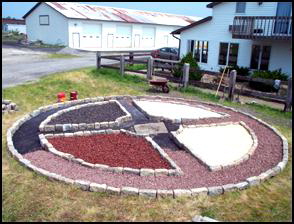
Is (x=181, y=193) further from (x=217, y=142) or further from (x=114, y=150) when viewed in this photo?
(x=217, y=142)

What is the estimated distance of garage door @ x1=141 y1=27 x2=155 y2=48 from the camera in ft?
158

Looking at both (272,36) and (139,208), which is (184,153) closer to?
(139,208)

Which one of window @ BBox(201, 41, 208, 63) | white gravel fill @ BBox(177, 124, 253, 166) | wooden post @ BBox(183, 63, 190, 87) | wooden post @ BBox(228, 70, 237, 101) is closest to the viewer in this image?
white gravel fill @ BBox(177, 124, 253, 166)

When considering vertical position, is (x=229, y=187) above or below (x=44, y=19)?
below

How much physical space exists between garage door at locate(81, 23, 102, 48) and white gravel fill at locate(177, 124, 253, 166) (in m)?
33.1

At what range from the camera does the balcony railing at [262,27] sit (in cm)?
1823

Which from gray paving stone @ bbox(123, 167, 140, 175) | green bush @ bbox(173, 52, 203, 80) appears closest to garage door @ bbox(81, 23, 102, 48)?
green bush @ bbox(173, 52, 203, 80)

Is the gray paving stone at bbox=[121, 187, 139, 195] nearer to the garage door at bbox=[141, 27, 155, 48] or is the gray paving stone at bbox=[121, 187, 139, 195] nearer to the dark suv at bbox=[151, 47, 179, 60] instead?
the dark suv at bbox=[151, 47, 179, 60]

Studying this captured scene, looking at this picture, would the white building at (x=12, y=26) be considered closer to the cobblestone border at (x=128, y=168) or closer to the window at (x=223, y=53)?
the window at (x=223, y=53)

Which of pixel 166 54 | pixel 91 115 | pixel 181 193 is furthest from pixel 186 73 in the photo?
pixel 166 54

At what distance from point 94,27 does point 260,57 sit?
86.8ft

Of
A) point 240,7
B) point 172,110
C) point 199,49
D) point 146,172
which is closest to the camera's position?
point 146,172

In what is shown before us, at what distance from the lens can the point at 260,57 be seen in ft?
66.4

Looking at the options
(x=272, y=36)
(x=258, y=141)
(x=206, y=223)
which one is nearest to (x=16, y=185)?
(x=206, y=223)
